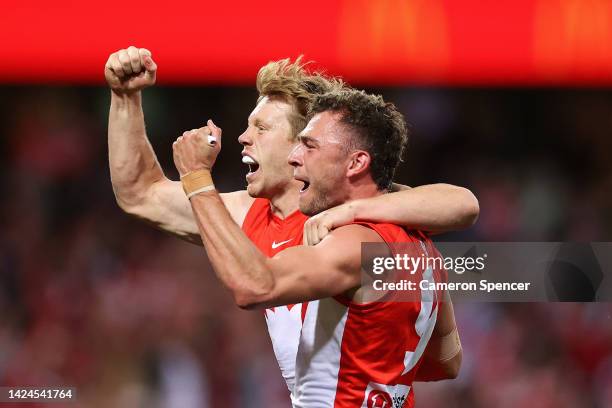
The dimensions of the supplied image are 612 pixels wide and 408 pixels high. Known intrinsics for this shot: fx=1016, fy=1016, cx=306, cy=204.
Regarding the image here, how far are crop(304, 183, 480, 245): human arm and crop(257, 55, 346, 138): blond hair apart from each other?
0.62 m

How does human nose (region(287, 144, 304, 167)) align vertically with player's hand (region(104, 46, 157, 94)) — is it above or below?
below

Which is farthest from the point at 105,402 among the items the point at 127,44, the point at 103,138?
the point at 127,44

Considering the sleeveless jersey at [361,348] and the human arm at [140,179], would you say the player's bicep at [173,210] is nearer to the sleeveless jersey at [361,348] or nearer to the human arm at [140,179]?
the human arm at [140,179]

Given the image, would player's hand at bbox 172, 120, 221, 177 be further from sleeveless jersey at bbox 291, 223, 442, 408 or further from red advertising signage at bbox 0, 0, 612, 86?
Result: red advertising signage at bbox 0, 0, 612, 86

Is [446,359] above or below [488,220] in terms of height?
below

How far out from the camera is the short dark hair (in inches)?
123

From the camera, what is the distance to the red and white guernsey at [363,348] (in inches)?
116

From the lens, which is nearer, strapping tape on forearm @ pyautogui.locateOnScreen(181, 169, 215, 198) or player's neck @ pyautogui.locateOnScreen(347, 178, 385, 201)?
strapping tape on forearm @ pyautogui.locateOnScreen(181, 169, 215, 198)

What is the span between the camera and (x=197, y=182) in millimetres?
2812

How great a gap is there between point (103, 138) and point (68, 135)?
224mm

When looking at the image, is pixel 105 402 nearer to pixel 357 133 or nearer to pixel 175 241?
pixel 175 241

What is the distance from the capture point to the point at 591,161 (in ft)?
22.0

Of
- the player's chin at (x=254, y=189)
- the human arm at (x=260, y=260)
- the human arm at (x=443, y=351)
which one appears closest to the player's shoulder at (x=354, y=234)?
the human arm at (x=260, y=260)

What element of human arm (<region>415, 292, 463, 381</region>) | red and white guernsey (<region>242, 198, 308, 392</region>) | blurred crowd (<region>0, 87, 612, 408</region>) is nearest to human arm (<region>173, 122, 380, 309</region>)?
red and white guernsey (<region>242, 198, 308, 392</region>)
